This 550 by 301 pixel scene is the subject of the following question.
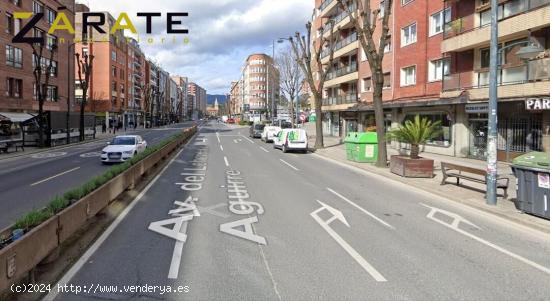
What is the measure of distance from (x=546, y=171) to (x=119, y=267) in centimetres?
822

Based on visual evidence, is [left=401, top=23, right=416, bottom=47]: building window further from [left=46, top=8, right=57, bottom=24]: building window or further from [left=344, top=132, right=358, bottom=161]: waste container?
[left=46, top=8, right=57, bottom=24]: building window

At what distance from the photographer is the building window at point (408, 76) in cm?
2922

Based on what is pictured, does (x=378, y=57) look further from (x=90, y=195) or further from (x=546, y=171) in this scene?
(x=90, y=195)

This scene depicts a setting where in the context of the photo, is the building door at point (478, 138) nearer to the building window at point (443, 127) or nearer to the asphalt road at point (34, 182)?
the building window at point (443, 127)

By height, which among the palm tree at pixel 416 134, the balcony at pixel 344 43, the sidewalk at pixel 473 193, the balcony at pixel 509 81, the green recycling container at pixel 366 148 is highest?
the balcony at pixel 344 43

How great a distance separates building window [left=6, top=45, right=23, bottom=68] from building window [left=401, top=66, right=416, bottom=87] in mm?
34730

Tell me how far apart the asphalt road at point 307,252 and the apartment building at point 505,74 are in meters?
9.82

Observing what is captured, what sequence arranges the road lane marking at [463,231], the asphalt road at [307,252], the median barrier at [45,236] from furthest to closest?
the road lane marking at [463,231] → the asphalt road at [307,252] → the median barrier at [45,236]

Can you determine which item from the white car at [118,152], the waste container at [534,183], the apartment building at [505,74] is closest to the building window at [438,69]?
the apartment building at [505,74]

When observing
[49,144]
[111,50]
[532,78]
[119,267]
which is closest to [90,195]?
[119,267]

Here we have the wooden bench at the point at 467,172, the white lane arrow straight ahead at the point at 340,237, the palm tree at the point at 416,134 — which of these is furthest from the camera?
the palm tree at the point at 416,134

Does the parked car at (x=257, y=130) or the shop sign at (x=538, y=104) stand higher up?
the shop sign at (x=538, y=104)

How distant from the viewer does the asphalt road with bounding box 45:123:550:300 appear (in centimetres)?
520

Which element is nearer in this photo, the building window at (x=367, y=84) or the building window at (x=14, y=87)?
the building window at (x=367, y=84)
